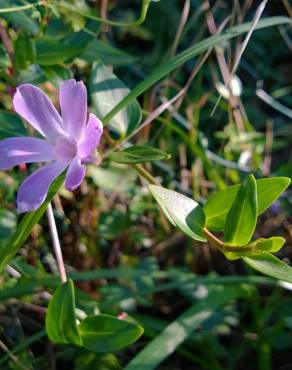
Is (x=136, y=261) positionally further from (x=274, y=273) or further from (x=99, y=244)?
(x=274, y=273)

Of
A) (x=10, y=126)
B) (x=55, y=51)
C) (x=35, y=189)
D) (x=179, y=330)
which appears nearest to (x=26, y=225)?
(x=35, y=189)

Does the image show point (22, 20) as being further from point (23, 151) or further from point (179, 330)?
point (179, 330)

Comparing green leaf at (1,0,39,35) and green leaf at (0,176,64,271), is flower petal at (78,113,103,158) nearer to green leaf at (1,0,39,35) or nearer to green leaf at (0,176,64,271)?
green leaf at (0,176,64,271)

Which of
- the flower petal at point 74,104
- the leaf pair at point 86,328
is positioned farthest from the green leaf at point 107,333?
the flower petal at point 74,104

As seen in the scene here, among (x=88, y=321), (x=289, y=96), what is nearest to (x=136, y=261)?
(x=88, y=321)

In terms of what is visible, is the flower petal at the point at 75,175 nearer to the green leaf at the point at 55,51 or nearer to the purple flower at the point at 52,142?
the purple flower at the point at 52,142

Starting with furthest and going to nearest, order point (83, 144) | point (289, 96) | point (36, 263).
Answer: point (289, 96) < point (36, 263) < point (83, 144)

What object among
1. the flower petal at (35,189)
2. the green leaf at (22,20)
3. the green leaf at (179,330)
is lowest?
the green leaf at (179,330)
